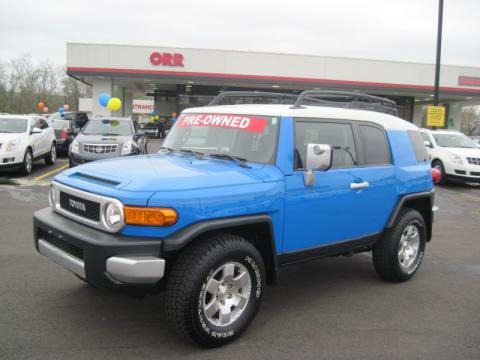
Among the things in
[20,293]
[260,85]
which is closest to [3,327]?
[20,293]

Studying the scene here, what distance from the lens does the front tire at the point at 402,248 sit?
5137 millimetres

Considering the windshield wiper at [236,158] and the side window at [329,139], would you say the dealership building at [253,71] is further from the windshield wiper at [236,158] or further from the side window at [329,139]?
the windshield wiper at [236,158]

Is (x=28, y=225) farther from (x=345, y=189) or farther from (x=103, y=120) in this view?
(x=103, y=120)

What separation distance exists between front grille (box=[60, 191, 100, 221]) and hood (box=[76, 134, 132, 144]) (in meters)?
8.96

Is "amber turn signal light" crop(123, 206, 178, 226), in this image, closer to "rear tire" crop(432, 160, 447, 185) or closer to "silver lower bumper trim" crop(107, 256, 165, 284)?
"silver lower bumper trim" crop(107, 256, 165, 284)

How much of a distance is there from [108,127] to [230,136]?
33.1 ft

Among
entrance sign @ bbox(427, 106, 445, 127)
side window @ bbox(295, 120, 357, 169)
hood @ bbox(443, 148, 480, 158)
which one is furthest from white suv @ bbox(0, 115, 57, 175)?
entrance sign @ bbox(427, 106, 445, 127)

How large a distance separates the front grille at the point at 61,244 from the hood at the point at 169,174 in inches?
18.8

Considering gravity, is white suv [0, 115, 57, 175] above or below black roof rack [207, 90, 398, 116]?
below

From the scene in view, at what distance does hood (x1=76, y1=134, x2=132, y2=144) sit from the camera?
12.6 m

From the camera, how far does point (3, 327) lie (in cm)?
382

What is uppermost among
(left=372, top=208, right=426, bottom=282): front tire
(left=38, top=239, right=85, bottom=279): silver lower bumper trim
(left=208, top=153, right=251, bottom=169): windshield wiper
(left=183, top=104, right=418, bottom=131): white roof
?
(left=183, top=104, right=418, bottom=131): white roof

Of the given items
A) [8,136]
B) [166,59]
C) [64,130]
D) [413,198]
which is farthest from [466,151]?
[166,59]

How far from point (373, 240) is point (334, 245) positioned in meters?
0.69
